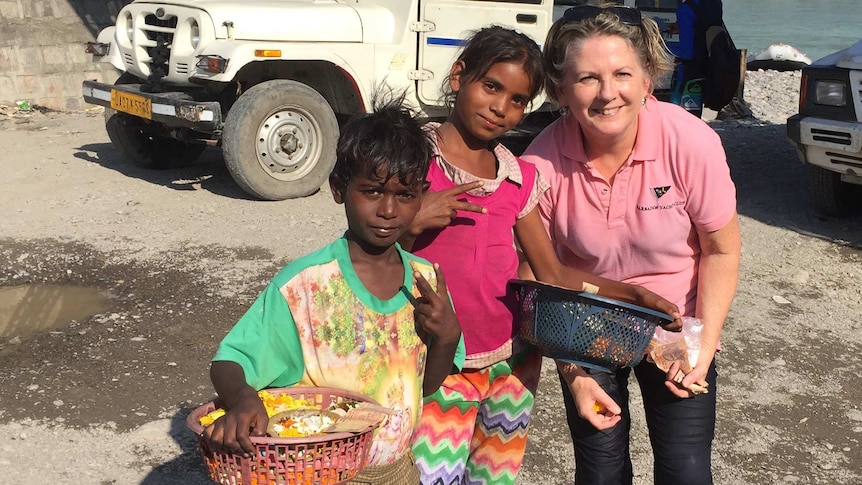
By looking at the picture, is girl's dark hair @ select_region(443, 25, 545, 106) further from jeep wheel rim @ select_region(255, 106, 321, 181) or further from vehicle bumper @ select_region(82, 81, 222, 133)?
jeep wheel rim @ select_region(255, 106, 321, 181)

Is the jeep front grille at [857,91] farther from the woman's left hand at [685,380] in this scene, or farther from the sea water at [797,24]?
the sea water at [797,24]

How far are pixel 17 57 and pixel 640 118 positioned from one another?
36.8 feet

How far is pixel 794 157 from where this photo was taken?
32.4ft

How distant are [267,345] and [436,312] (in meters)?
0.39

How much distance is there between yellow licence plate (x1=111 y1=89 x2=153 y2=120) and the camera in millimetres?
7809

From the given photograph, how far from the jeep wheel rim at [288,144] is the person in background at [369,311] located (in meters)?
5.59

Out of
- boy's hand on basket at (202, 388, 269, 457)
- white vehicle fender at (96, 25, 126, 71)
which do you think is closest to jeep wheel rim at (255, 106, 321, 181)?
white vehicle fender at (96, 25, 126, 71)

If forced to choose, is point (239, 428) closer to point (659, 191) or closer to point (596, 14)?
point (659, 191)

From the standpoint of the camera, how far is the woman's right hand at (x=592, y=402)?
2.67 meters

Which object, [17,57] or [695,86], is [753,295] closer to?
[695,86]

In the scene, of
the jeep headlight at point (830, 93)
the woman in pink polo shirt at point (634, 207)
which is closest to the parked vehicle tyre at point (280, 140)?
the jeep headlight at point (830, 93)

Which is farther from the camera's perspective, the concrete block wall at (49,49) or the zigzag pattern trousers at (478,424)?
the concrete block wall at (49,49)

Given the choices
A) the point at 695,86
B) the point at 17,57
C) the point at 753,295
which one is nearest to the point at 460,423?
the point at 753,295

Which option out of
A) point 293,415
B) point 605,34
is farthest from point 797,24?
point 293,415
